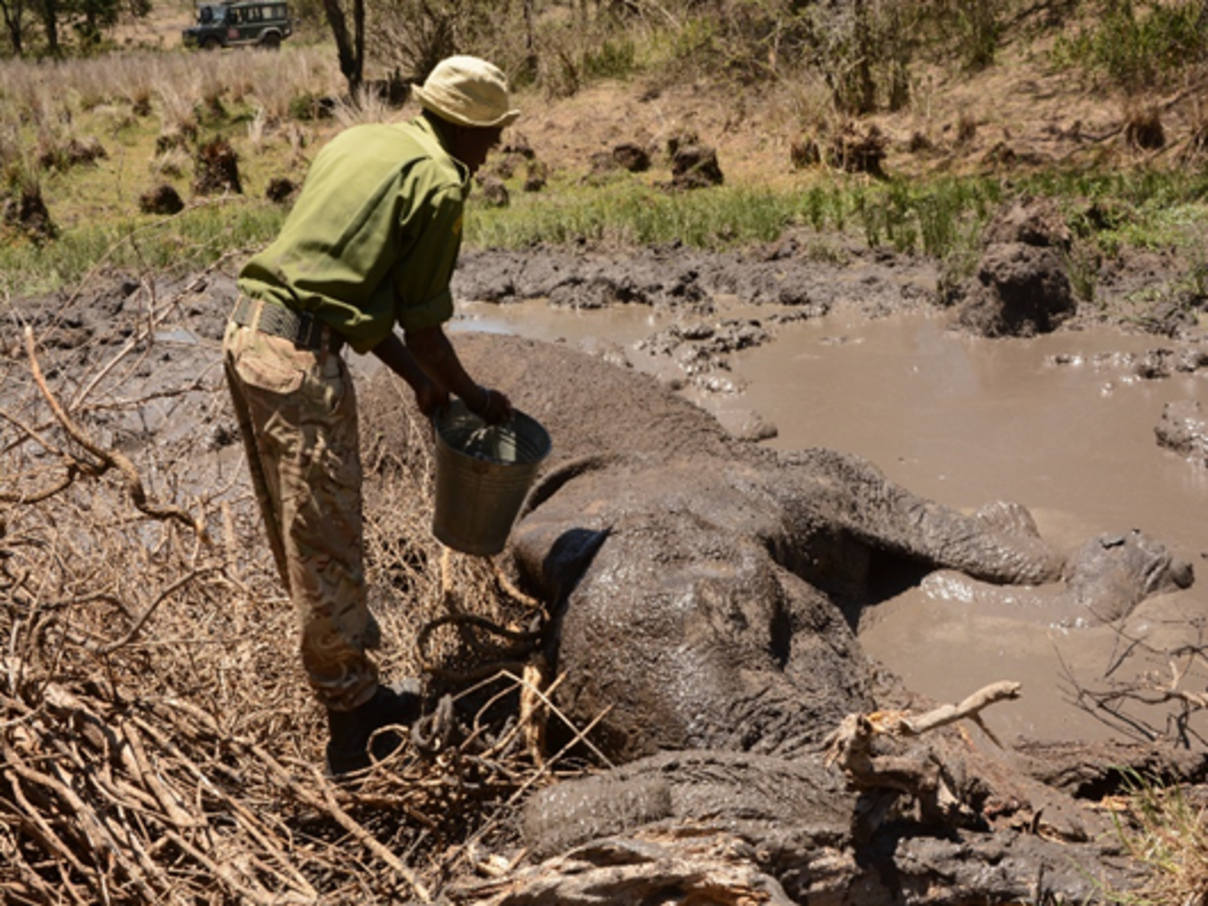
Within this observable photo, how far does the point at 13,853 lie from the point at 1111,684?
10.6ft

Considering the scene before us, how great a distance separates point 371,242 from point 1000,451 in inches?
148

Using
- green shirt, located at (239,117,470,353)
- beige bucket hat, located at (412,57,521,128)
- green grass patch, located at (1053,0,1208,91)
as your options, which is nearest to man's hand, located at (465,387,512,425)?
green shirt, located at (239,117,470,353)

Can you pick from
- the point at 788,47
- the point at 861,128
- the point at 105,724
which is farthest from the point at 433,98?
the point at 788,47

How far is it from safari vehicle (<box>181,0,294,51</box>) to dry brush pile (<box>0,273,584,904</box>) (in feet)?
106

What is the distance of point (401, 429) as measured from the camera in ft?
17.9

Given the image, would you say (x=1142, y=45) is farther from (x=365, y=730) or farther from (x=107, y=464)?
(x=107, y=464)

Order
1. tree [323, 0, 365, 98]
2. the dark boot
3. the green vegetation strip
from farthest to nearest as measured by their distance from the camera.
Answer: tree [323, 0, 365, 98] < the green vegetation strip < the dark boot

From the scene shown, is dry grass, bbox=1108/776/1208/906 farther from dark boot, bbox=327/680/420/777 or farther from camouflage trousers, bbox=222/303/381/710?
camouflage trousers, bbox=222/303/381/710

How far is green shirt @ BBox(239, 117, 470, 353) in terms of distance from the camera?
11.5 ft

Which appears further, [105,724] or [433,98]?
[433,98]

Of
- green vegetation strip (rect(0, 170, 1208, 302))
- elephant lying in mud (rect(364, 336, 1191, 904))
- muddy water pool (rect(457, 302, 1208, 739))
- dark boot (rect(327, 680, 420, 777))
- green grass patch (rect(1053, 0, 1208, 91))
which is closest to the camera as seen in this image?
elephant lying in mud (rect(364, 336, 1191, 904))

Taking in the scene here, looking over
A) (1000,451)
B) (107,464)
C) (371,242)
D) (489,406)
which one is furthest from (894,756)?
(1000,451)

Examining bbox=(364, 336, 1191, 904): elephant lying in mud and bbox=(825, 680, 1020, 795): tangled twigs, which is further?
bbox=(364, 336, 1191, 904): elephant lying in mud

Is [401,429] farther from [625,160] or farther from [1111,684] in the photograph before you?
[625,160]
